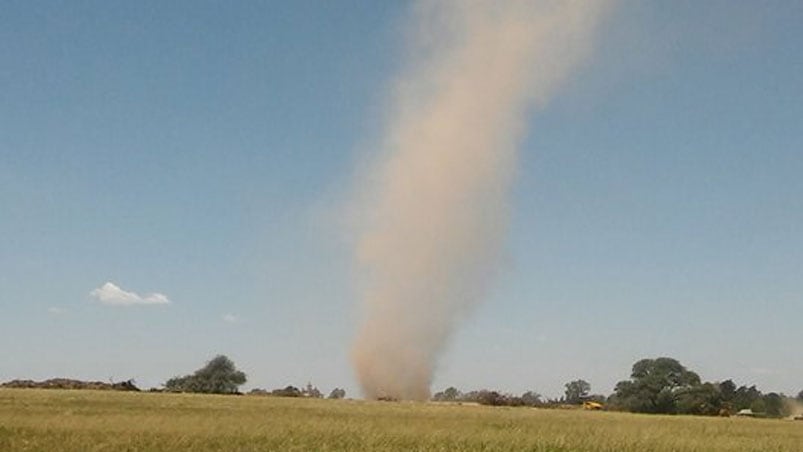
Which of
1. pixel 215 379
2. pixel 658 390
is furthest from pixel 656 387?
pixel 215 379

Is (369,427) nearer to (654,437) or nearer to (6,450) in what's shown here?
(654,437)

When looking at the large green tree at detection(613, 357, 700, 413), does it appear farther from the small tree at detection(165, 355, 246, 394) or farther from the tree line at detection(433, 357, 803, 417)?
the small tree at detection(165, 355, 246, 394)

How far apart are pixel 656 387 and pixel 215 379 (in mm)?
97739

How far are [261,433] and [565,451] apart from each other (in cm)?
1251

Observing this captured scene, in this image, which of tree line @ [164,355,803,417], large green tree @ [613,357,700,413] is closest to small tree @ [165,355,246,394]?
tree line @ [164,355,803,417]

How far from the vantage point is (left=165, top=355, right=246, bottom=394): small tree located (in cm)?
18438

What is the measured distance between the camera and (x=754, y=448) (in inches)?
1626

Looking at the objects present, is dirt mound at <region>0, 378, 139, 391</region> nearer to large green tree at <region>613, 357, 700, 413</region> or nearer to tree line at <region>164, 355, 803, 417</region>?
tree line at <region>164, 355, 803, 417</region>

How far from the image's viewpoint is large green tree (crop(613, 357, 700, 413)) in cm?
17462

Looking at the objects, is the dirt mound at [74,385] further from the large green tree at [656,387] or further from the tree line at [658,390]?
the large green tree at [656,387]

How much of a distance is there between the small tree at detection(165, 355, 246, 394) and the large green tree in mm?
85884

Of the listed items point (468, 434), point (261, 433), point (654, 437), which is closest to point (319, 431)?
point (261, 433)

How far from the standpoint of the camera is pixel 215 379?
615 feet

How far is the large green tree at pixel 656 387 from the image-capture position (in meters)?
175
